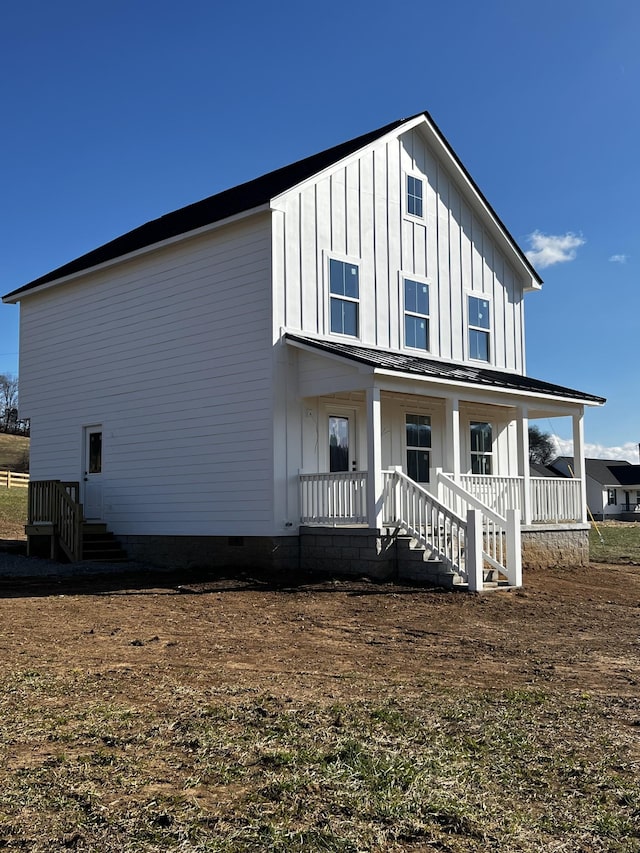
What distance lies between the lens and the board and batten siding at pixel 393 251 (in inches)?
658

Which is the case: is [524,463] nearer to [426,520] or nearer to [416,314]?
[416,314]

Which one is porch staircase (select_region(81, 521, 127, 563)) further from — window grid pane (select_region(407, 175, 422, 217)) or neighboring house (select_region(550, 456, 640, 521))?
neighboring house (select_region(550, 456, 640, 521))

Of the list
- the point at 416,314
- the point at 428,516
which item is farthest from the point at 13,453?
the point at 428,516

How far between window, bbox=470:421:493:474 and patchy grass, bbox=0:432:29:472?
140ft

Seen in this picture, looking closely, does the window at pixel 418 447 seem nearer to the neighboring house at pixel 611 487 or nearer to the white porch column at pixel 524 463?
the white porch column at pixel 524 463

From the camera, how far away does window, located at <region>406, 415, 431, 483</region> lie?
18844 mm

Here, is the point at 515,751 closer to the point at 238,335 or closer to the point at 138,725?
the point at 138,725

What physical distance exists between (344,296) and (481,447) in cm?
543

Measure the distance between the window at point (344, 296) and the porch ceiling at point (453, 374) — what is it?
1.43ft

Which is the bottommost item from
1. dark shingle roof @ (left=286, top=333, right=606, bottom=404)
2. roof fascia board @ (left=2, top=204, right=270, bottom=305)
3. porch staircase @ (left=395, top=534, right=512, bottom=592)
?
porch staircase @ (left=395, top=534, right=512, bottom=592)

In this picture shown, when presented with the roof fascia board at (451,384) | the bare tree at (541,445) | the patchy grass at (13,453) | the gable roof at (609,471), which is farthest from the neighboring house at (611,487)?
the roof fascia board at (451,384)

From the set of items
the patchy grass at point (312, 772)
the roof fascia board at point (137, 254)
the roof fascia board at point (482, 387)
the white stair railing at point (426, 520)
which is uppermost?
the roof fascia board at point (137, 254)

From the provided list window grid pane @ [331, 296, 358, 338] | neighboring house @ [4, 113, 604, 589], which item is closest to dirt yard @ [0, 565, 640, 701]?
neighboring house @ [4, 113, 604, 589]

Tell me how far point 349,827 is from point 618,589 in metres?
12.3
